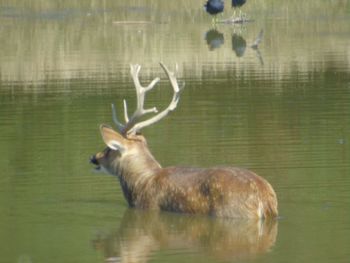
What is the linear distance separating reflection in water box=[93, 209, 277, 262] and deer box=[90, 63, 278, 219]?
0.37 feet

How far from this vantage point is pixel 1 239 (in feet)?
36.8

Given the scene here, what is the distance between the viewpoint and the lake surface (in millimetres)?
10820

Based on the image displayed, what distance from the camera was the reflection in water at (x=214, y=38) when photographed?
35.0 metres

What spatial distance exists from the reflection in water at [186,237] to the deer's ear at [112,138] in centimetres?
91

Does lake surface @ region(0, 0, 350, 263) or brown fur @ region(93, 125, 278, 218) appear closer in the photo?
lake surface @ region(0, 0, 350, 263)

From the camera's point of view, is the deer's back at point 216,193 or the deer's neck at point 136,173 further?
the deer's neck at point 136,173

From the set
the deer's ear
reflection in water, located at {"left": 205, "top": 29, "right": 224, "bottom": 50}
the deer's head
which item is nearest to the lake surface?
reflection in water, located at {"left": 205, "top": 29, "right": 224, "bottom": 50}

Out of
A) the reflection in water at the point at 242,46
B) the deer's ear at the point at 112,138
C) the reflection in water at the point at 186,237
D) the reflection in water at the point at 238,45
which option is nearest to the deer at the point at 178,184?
the deer's ear at the point at 112,138

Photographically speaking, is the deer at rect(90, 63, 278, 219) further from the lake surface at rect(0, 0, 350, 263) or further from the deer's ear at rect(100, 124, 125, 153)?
the lake surface at rect(0, 0, 350, 263)

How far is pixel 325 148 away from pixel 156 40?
2220 cm

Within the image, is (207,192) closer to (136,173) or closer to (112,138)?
(136,173)

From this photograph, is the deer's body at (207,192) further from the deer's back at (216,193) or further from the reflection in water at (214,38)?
the reflection in water at (214,38)

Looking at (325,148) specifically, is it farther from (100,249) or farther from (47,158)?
(100,249)

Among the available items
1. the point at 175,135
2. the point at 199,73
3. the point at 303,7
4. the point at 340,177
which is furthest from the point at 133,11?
the point at 340,177
